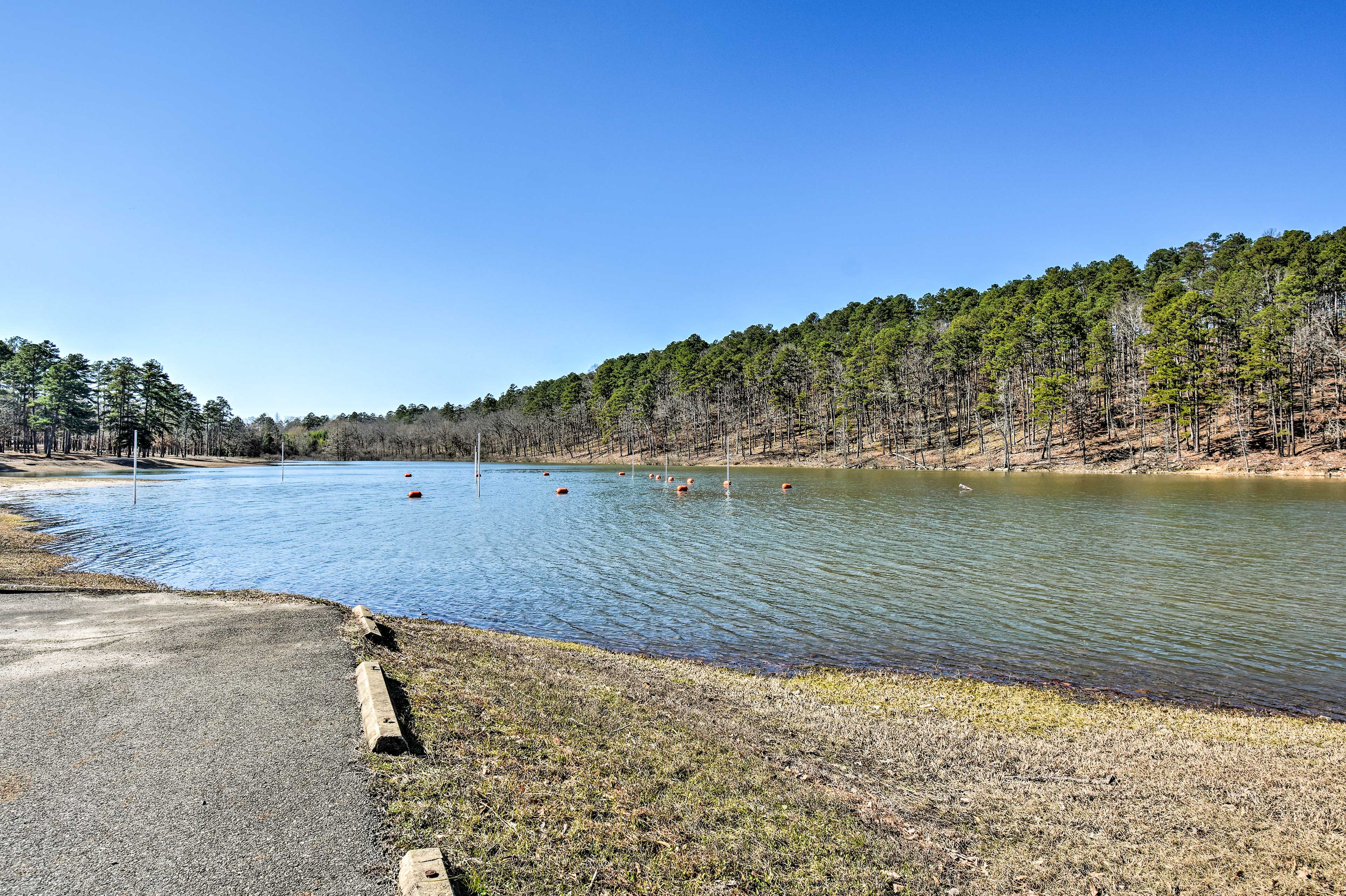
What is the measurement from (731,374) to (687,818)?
114180 mm

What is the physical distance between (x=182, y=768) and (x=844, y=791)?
5.29 meters

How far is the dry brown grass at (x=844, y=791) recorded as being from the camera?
417 cm

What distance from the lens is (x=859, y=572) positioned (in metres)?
18.3

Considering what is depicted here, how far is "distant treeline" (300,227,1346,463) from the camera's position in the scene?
60.7 m

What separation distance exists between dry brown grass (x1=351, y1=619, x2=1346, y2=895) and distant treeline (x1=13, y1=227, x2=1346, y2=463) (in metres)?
66.8

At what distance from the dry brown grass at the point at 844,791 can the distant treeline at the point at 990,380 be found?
219 ft

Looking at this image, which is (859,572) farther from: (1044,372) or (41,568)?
(1044,372)

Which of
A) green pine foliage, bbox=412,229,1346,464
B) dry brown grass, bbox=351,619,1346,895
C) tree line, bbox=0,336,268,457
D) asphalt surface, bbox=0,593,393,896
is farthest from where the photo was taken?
tree line, bbox=0,336,268,457

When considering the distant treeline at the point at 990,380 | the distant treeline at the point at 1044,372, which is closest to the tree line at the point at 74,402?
the distant treeline at the point at 990,380

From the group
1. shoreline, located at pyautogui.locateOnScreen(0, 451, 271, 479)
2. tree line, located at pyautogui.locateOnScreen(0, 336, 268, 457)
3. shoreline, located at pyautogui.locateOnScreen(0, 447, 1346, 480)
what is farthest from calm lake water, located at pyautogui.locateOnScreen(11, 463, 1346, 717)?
tree line, located at pyautogui.locateOnScreen(0, 336, 268, 457)

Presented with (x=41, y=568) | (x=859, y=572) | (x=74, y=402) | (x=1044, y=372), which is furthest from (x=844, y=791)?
(x=74, y=402)

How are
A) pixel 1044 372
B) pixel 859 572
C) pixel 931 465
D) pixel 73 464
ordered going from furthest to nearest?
pixel 1044 372
pixel 931 465
pixel 73 464
pixel 859 572

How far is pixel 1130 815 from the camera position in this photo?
207 inches

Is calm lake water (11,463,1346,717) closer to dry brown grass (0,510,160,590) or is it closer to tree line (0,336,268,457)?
dry brown grass (0,510,160,590)
